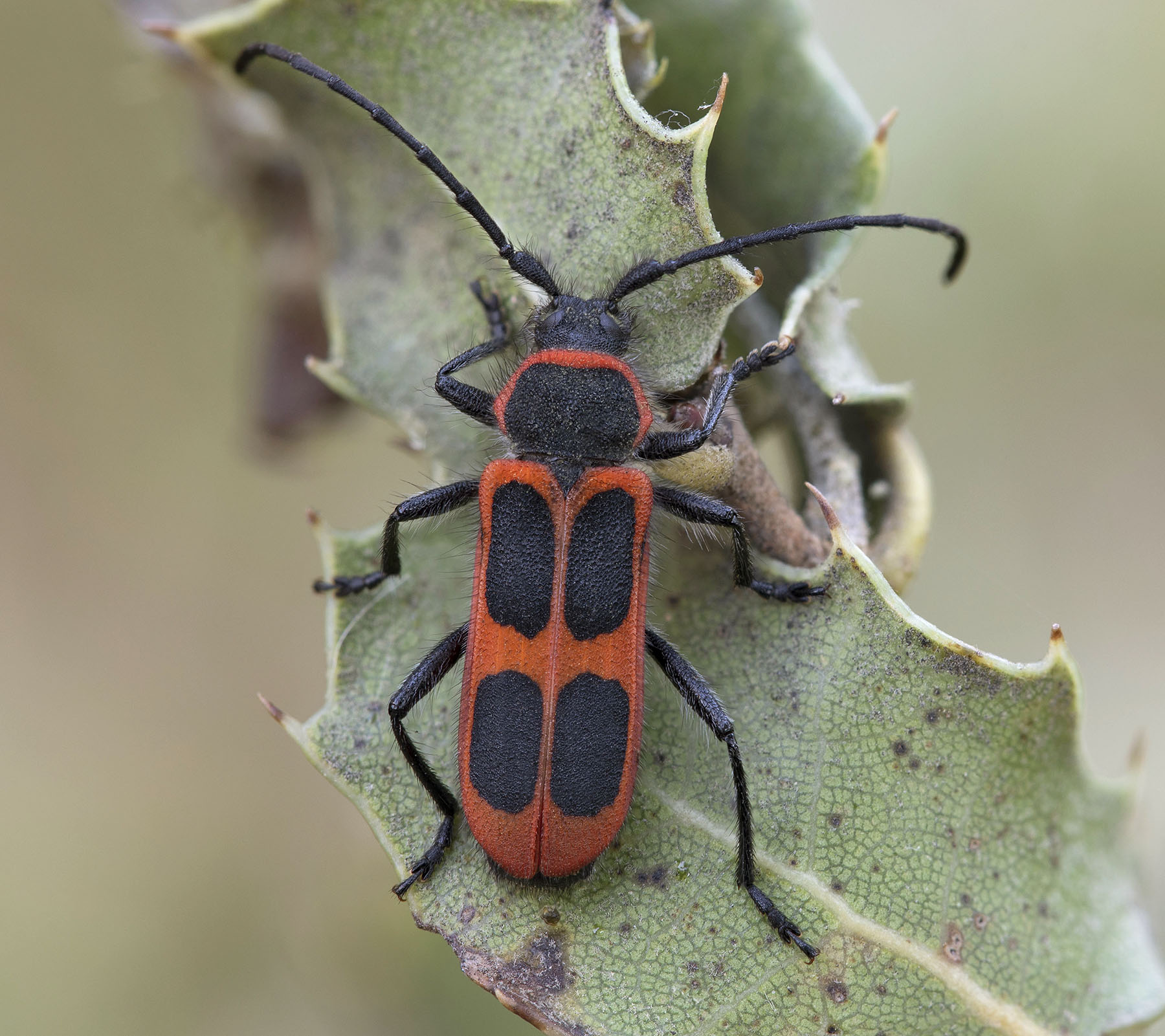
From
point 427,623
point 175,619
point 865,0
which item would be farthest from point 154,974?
point 865,0

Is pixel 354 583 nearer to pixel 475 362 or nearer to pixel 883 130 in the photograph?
pixel 475 362

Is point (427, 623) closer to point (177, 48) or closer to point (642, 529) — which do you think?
point (642, 529)

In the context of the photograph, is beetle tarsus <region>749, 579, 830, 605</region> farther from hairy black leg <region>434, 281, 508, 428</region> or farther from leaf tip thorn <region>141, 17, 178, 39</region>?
leaf tip thorn <region>141, 17, 178, 39</region>

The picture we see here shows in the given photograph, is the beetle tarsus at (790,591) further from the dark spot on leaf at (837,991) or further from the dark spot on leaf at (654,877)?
the dark spot on leaf at (837,991)

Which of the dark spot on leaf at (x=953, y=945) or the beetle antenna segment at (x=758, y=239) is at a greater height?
the beetle antenna segment at (x=758, y=239)

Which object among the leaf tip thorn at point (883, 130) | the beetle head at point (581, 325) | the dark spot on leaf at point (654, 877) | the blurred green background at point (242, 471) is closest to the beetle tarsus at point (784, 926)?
the dark spot on leaf at point (654, 877)

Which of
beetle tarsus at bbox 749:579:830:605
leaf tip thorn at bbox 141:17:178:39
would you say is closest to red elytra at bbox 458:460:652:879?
beetle tarsus at bbox 749:579:830:605

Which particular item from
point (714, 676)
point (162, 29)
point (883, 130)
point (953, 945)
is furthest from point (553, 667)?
point (162, 29)
